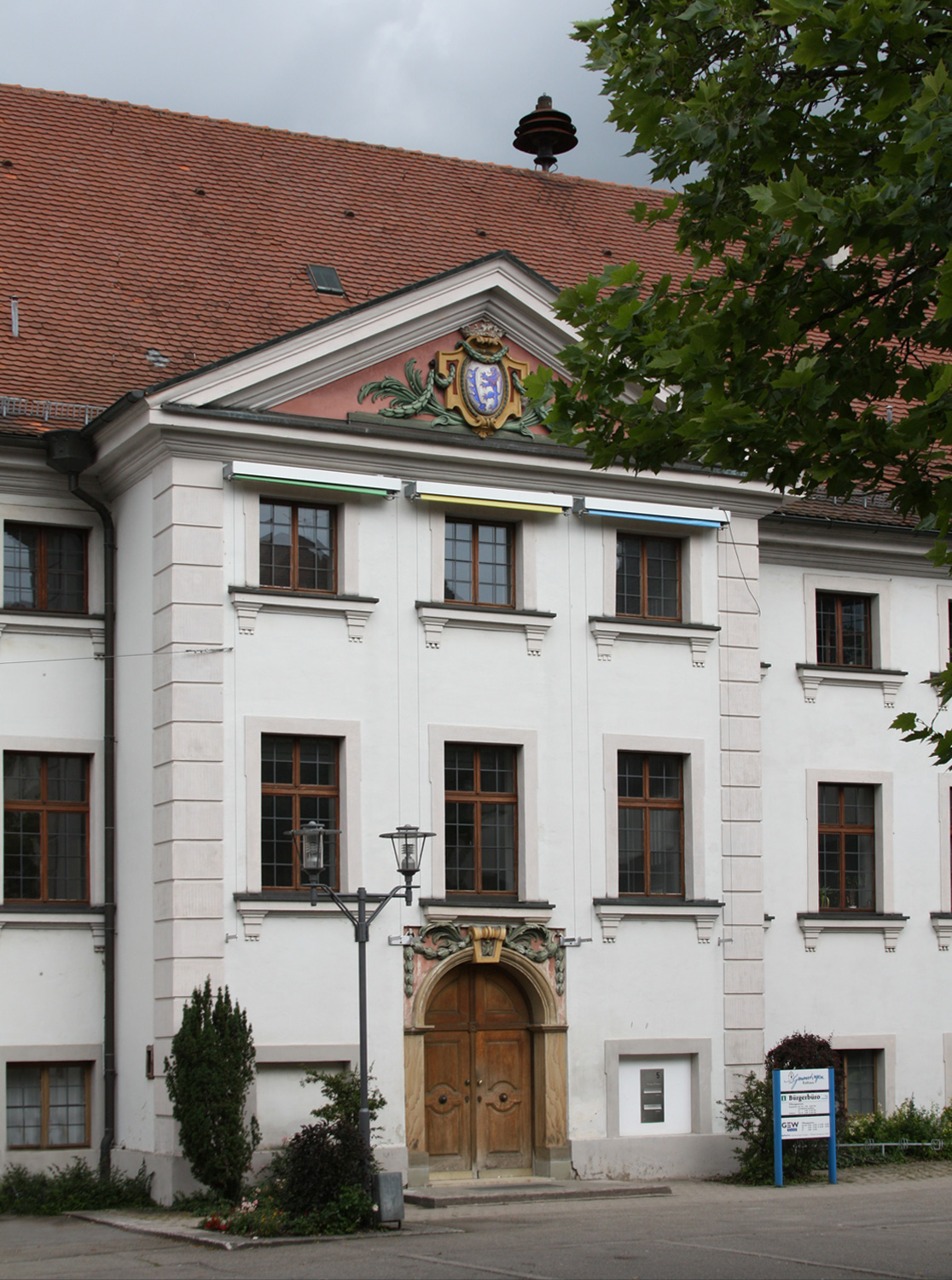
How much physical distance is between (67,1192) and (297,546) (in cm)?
768

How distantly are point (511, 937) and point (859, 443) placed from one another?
11.8m

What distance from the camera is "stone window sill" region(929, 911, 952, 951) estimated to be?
25.6 metres

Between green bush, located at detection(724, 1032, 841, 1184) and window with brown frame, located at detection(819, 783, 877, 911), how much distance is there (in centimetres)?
292

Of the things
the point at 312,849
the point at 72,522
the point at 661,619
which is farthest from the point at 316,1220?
the point at 661,619

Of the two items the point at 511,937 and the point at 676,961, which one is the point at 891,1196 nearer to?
the point at 676,961

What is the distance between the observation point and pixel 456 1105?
21.8 meters

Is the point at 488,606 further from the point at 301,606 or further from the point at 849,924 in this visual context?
the point at 849,924

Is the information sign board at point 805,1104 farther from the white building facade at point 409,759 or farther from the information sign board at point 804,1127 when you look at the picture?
the white building facade at point 409,759

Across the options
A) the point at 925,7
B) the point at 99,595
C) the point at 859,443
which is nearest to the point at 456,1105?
the point at 99,595

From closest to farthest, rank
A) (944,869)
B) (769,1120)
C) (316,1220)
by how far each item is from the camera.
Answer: (316,1220) → (769,1120) → (944,869)

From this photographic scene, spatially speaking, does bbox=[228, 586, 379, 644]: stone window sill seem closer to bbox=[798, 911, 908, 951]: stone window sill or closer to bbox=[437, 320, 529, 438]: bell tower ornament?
bbox=[437, 320, 529, 438]: bell tower ornament

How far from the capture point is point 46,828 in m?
21.5

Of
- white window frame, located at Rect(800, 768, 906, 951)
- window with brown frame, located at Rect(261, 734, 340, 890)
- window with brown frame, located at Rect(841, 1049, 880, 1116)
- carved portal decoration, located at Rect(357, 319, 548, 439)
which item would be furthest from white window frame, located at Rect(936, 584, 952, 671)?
window with brown frame, located at Rect(261, 734, 340, 890)

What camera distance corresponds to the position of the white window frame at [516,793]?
2175cm
